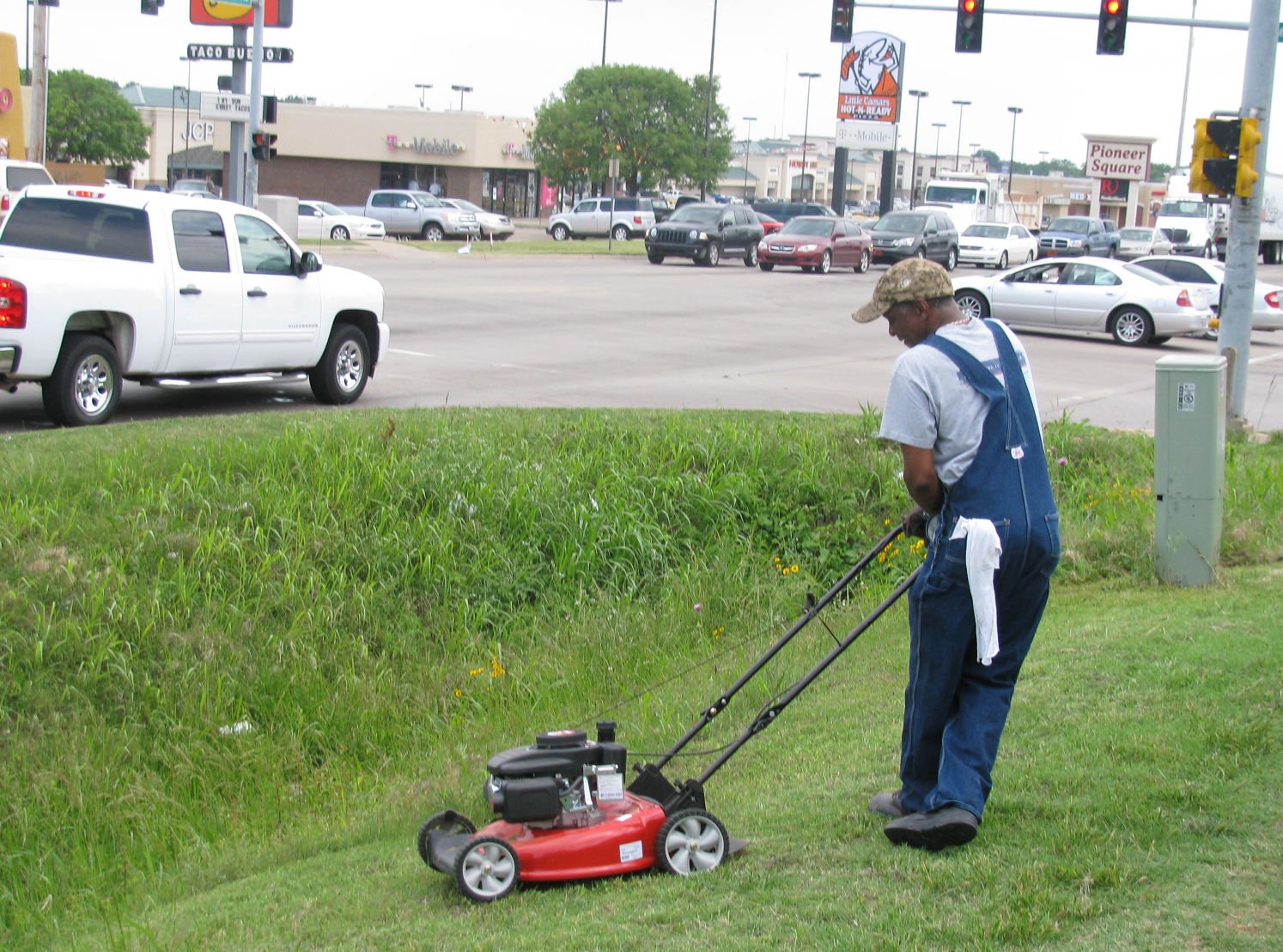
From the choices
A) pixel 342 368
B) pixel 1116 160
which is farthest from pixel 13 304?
pixel 1116 160

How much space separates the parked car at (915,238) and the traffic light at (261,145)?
2263 cm

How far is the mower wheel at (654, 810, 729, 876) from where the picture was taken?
452 cm

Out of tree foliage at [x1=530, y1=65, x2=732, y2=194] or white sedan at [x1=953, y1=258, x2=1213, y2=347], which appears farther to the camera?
tree foliage at [x1=530, y1=65, x2=732, y2=194]

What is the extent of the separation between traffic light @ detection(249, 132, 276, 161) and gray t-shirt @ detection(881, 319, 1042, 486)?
993 inches

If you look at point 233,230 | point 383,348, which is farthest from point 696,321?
point 233,230

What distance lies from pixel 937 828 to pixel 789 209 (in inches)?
2276

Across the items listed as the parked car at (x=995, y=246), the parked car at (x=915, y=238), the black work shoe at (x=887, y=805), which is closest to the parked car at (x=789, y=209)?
the parked car at (x=995, y=246)

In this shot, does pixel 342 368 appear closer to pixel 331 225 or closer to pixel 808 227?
pixel 808 227

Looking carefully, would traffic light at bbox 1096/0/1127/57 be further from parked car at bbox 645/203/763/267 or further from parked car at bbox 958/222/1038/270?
parked car at bbox 958/222/1038/270

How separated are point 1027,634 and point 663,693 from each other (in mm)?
3242

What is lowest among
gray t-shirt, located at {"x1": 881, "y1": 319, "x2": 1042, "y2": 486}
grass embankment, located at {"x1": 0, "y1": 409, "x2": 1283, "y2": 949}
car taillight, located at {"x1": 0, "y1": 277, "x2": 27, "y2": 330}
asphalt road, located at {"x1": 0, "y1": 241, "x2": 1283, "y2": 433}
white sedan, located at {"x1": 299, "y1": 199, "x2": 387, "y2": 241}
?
grass embankment, located at {"x1": 0, "y1": 409, "x2": 1283, "y2": 949}

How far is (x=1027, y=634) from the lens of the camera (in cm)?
461

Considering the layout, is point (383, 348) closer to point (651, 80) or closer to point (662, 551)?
point (662, 551)

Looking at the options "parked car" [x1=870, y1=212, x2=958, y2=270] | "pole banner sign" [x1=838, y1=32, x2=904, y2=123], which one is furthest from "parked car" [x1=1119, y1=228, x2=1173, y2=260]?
"parked car" [x1=870, y1=212, x2=958, y2=270]
